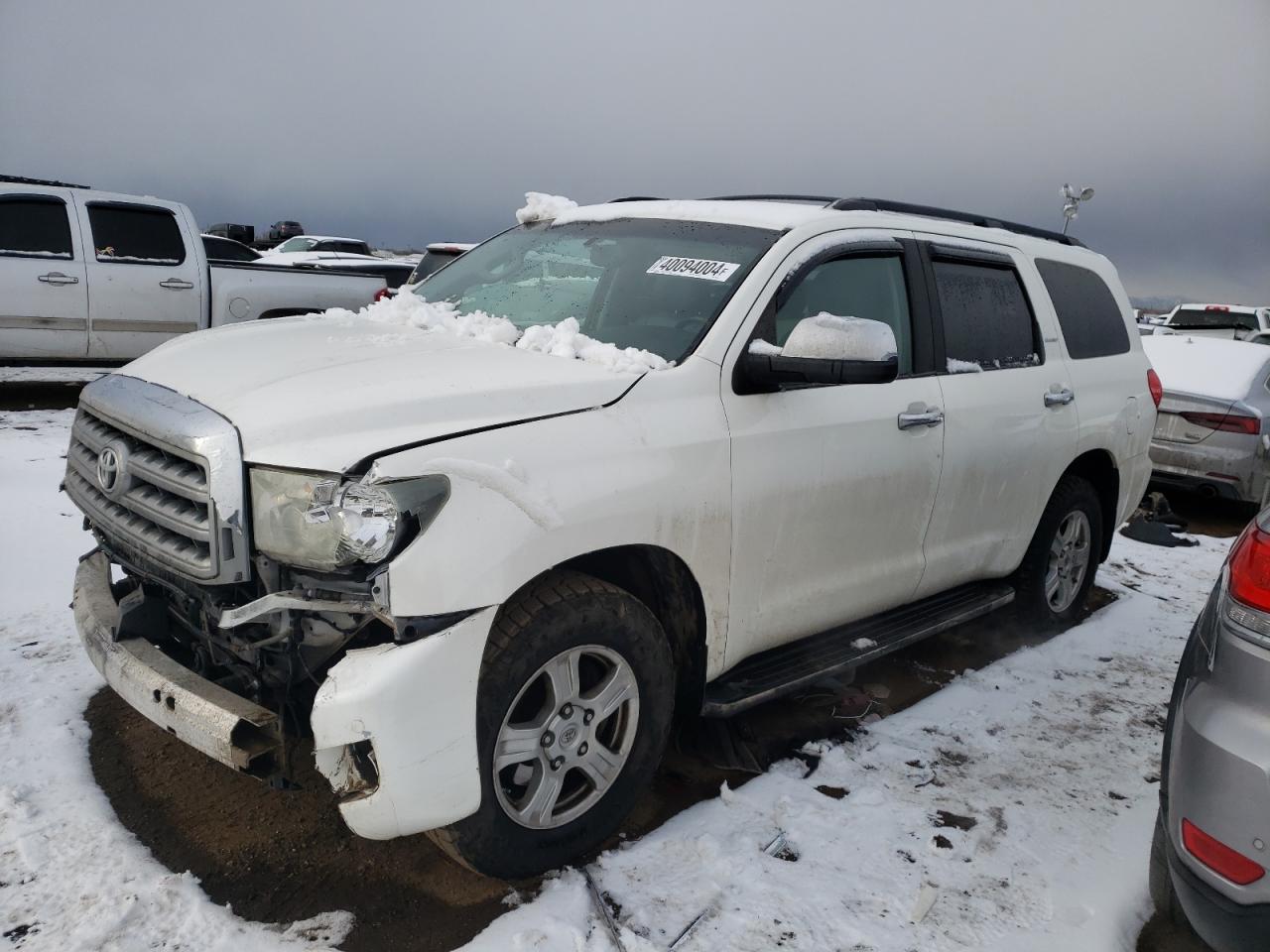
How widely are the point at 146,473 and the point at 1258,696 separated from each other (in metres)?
2.77

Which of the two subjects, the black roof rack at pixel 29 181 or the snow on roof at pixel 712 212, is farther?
the black roof rack at pixel 29 181

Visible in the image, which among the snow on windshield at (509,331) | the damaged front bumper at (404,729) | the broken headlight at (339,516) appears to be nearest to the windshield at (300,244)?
the snow on windshield at (509,331)

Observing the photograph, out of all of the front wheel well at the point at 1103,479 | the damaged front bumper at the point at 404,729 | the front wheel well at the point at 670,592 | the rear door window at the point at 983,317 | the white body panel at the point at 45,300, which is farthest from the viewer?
the white body panel at the point at 45,300

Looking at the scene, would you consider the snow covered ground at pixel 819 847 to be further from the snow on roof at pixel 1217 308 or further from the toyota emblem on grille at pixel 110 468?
Result: the snow on roof at pixel 1217 308

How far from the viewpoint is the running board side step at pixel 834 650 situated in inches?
118

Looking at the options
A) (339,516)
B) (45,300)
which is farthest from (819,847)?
(45,300)

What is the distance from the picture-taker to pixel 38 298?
27.0ft

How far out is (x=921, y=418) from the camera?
346 centimetres

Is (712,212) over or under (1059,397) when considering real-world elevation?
over

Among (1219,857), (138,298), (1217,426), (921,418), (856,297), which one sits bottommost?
(1217,426)

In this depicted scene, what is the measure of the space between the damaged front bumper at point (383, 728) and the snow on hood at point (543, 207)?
2.37 m

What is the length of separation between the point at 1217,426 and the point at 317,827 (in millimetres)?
7765

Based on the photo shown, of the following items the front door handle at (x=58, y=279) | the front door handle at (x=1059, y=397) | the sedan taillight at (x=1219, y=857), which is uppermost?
the front door handle at (x=1059, y=397)

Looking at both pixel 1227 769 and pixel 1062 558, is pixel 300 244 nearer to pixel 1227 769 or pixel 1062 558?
pixel 1062 558
